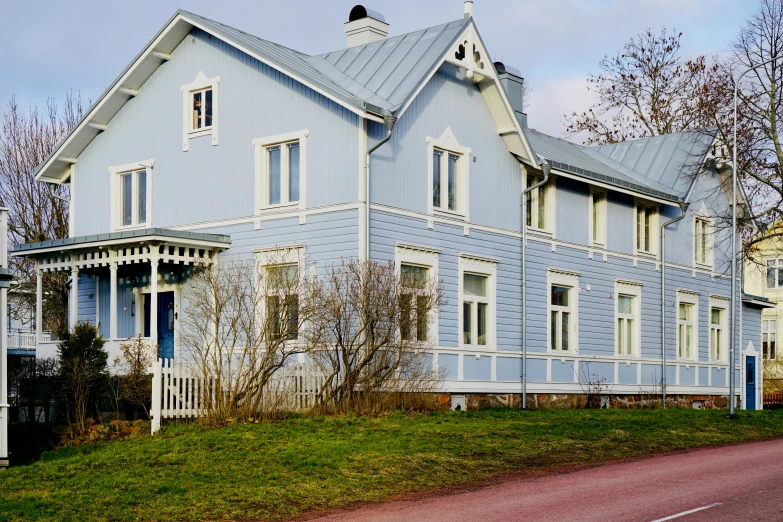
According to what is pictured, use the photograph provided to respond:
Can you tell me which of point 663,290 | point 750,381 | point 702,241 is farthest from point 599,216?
point 750,381

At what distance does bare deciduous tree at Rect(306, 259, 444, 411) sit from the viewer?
20734mm

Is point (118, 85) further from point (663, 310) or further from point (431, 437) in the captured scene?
point (663, 310)

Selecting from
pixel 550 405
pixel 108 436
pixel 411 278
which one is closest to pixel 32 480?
pixel 108 436

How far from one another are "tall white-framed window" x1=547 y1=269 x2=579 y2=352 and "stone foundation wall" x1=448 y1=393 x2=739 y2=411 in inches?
51.6

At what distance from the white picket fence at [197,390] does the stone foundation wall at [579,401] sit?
394 centimetres

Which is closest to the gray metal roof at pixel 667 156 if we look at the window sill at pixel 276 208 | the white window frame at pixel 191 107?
the window sill at pixel 276 208

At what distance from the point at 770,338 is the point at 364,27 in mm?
44112

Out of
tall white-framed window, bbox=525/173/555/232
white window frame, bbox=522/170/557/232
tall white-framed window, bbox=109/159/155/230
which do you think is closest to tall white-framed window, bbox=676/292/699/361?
white window frame, bbox=522/170/557/232

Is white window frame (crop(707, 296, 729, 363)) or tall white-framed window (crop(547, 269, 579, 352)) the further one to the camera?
white window frame (crop(707, 296, 729, 363))

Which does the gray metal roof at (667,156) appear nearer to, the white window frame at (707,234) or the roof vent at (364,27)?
the white window frame at (707,234)

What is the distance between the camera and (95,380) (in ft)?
69.4

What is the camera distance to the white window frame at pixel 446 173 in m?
24.3

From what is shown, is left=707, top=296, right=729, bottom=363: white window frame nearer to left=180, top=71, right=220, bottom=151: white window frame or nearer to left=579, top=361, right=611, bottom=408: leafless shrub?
left=579, top=361, right=611, bottom=408: leafless shrub

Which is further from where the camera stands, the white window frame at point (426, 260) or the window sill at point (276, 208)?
the window sill at point (276, 208)
